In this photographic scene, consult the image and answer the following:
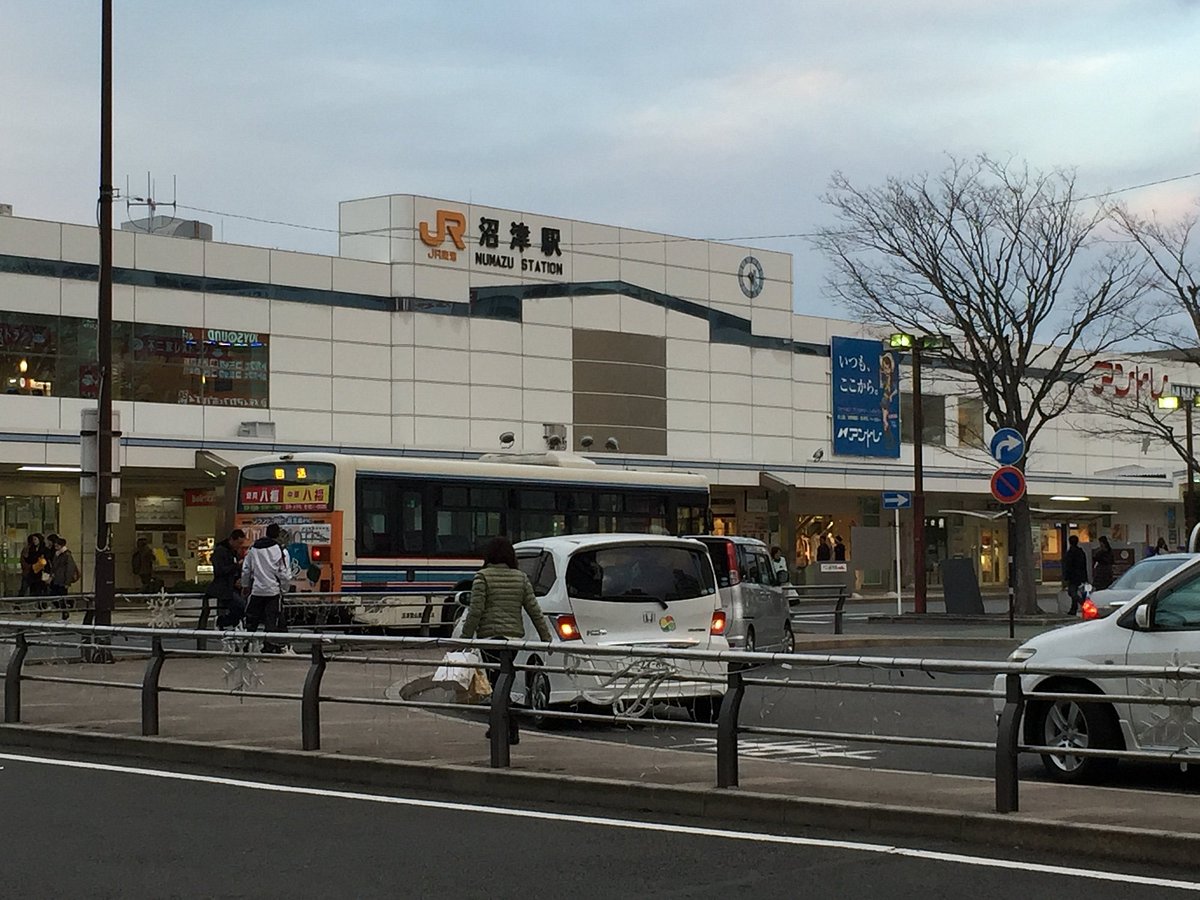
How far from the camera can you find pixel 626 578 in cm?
1590

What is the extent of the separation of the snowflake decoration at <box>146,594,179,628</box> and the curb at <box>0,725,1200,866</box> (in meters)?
12.0

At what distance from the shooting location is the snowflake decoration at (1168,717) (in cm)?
951

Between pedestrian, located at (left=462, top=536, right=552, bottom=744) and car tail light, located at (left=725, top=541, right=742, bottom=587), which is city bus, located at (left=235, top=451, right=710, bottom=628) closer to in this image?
car tail light, located at (left=725, top=541, right=742, bottom=587)

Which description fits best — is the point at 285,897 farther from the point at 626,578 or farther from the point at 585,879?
the point at 626,578

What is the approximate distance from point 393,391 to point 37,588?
49.7ft

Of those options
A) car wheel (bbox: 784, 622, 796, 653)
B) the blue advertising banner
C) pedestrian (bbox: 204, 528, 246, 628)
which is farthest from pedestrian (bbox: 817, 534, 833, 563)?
pedestrian (bbox: 204, 528, 246, 628)

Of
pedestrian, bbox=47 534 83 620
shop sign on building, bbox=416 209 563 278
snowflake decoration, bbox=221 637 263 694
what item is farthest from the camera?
shop sign on building, bbox=416 209 563 278

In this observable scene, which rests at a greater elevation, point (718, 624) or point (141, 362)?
point (141, 362)

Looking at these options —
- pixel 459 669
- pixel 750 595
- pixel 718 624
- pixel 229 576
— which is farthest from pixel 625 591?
pixel 229 576

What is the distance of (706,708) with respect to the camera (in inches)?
449

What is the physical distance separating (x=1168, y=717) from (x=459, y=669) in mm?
5210

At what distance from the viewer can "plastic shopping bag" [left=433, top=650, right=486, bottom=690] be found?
12586 mm

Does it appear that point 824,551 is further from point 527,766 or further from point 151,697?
point 527,766

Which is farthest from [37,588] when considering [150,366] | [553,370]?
[553,370]
